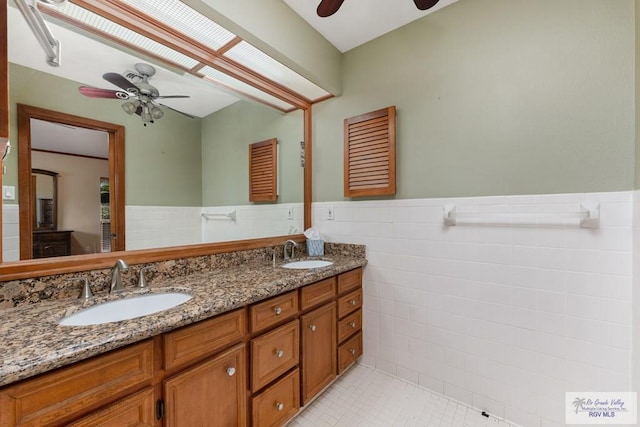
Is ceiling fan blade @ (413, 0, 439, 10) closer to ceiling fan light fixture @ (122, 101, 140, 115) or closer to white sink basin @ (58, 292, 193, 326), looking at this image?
ceiling fan light fixture @ (122, 101, 140, 115)

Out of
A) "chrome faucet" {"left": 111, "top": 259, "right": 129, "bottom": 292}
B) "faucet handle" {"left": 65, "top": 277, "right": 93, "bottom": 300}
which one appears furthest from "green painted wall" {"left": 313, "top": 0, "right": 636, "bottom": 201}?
"faucet handle" {"left": 65, "top": 277, "right": 93, "bottom": 300}

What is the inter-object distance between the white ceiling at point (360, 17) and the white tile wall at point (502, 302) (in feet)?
4.11

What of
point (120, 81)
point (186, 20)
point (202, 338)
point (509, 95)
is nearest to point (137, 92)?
point (120, 81)

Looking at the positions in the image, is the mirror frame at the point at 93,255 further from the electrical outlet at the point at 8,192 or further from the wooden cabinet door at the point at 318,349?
the wooden cabinet door at the point at 318,349

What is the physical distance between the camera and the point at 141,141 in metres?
1.52

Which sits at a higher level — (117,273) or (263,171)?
(263,171)

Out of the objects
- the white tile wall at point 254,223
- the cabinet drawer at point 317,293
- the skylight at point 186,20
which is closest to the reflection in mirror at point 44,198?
the white tile wall at point 254,223

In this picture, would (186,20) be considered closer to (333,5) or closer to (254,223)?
(333,5)

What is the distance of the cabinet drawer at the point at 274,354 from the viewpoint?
1237mm

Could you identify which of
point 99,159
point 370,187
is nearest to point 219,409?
point 99,159

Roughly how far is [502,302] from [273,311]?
1299 millimetres

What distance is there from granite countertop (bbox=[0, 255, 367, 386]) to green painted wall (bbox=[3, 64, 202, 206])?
552 mm

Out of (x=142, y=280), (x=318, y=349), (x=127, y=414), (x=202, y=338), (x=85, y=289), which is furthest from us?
(x=318, y=349)

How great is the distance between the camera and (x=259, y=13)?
1.55m
